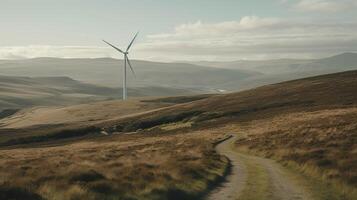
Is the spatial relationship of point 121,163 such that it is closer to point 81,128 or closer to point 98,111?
point 81,128

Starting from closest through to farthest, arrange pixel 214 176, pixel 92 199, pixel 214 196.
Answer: pixel 92 199 → pixel 214 196 → pixel 214 176

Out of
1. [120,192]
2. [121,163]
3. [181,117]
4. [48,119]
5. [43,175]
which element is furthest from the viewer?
[48,119]

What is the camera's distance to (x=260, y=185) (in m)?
24.5

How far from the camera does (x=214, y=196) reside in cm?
2188

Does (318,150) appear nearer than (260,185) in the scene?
No

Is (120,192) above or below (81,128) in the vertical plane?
above

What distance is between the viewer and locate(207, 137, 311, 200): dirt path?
21.5 metres

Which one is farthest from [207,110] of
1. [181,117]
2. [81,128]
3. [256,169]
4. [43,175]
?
[43,175]

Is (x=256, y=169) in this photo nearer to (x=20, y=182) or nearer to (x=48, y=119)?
(x=20, y=182)

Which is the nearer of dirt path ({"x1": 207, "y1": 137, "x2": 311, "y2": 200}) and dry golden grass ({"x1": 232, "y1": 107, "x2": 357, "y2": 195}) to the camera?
dirt path ({"x1": 207, "y1": 137, "x2": 311, "y2": 200})

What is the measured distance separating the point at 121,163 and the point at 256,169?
28.5 feet

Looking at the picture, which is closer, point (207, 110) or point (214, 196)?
point (214, 196)

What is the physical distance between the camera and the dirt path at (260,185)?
2155 centimetres

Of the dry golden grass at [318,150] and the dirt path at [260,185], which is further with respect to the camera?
the dry golden grass at [318,150]
